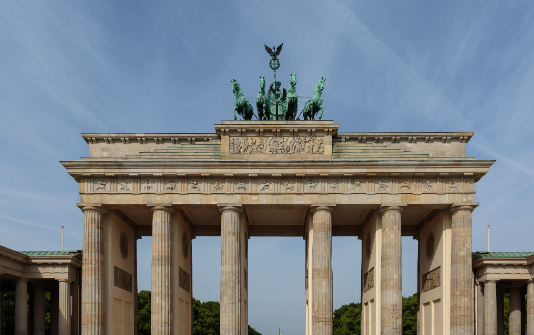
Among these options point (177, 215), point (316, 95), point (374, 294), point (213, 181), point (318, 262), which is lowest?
point (374, 294)

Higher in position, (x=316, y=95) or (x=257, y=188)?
(x=316, y=95)

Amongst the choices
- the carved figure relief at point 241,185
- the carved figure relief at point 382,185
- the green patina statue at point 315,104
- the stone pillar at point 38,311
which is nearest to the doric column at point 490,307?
the carved figure relief at point 382,185

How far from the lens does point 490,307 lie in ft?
124

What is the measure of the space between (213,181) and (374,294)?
46.3 feet

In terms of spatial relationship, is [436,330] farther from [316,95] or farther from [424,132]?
[316,95]

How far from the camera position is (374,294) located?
37531mm

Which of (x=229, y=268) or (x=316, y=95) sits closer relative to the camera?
(x=229, y=268)

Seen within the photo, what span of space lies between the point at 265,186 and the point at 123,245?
12.5 metres

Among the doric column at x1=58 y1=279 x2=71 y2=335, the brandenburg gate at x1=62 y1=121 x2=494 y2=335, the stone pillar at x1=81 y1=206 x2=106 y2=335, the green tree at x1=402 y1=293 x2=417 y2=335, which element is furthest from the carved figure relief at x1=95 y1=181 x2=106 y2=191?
the green tree at x1=402 y1=293 x2=417 y2=335

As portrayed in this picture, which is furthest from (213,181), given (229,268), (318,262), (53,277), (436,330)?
(436,330)

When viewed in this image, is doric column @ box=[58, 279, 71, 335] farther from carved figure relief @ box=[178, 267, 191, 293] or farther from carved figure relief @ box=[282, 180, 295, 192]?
carved figure relief @ box=[282, 180, 295, 192]

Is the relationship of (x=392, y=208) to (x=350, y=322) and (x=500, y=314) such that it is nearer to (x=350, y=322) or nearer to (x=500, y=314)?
(x=500, y=314)

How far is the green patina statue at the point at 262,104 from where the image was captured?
39.4 meters

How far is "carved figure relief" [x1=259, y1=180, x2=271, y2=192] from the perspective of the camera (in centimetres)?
3622
